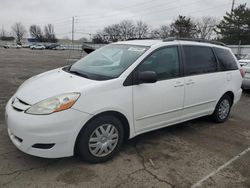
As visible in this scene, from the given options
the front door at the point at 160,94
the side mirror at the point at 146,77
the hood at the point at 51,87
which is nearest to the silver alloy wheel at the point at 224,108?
the front door at the point at 160,94

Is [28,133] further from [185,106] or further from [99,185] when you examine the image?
[185,106]

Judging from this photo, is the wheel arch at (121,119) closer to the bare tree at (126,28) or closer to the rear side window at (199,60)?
the rear side window at (199,60)

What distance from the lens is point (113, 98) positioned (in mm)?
2941

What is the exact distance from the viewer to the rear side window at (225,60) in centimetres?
458

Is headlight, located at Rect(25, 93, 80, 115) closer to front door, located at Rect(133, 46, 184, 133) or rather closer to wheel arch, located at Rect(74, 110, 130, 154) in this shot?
wheel arch, located at Rect(74, 110, 130, 154)

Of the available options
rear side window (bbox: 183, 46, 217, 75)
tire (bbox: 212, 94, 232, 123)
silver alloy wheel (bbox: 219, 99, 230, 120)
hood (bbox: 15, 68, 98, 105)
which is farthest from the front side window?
silver alloy wheel (bbox: 219, 99, 230, 120)

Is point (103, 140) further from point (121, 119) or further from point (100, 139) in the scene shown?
point (121, 119)

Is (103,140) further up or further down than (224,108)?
further up

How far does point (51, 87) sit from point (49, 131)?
25.1 inches

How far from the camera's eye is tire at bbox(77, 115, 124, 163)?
283cm

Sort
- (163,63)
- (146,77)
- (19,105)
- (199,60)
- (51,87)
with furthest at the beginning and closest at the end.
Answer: (199,60) < (163,63) < (146,77) < (51,87) < (19,105)

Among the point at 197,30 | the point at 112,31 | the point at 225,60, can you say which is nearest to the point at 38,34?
the point at 112,31

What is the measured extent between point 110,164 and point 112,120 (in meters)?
0.59

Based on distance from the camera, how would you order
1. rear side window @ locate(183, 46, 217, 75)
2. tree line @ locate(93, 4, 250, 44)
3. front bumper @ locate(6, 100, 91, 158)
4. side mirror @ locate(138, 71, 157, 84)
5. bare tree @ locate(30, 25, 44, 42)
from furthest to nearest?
bare tree @ locate(30, 25, 44, 42) → tree line @ locate(93, 4, 250, 44) → rear side window @ locate(183, 46, 217, 75) → side mirror @ locate(138, 71, 157, 84) → front bumper @ locate(6, 100, 91, 158)
